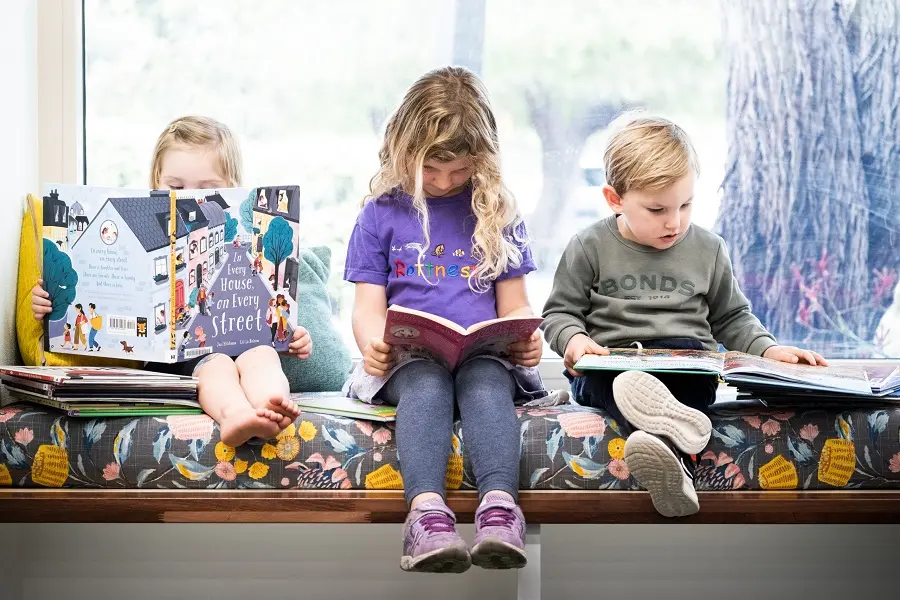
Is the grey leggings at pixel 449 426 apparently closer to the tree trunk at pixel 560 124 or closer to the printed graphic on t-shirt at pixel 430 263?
the printed graphic on t-shirt at pixel 430 263

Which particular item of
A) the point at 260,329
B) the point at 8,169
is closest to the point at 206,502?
the point at 260,329

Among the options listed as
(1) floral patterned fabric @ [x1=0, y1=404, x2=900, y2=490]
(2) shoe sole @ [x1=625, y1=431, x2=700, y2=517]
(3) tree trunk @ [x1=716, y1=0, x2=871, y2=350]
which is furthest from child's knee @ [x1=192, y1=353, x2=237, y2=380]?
(3) tree trunk @ [x1=716, y1=0, x2=871, y2=350]

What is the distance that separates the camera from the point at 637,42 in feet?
7.35

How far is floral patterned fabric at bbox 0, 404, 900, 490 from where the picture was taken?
1552 mm

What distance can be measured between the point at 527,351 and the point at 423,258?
29 centimetres

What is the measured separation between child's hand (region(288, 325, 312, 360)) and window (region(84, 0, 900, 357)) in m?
0.57

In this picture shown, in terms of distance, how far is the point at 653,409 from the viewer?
4.84ft

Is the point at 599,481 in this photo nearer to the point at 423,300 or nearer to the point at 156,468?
the point at 423,300

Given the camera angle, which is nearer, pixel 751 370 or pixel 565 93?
pixel 751 370

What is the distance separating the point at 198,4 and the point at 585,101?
0.94m

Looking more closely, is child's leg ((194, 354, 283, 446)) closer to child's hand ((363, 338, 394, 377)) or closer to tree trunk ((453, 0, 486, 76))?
child's hand ((363, 338, 394, 377))

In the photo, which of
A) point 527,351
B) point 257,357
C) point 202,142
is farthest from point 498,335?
point 202,142

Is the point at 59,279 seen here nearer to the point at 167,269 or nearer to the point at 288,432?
the point at 167,269

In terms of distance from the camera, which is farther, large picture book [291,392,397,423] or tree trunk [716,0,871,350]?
tree trunk [716,0,871,350]
